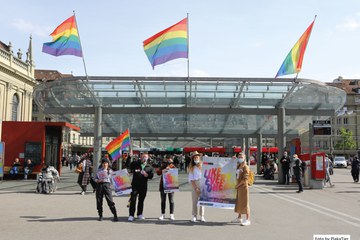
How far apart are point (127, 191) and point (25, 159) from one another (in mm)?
16641

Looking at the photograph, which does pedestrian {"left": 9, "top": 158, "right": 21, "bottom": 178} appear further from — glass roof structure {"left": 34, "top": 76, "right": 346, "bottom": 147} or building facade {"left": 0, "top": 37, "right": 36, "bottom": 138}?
building facade {"left": 0, "top": 37, "right": 36, "bottom": 138}

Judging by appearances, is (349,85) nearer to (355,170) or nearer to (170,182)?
(355,170)

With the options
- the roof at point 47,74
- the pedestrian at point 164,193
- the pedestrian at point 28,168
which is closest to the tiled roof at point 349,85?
the roof at point 47,74

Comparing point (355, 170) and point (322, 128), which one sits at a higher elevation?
point (322, 128)

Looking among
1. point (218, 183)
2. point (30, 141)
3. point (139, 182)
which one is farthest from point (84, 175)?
point (30, 141)

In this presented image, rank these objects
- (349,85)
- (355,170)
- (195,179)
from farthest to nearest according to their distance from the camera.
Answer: (349,85)
(355,170)
(195,179)

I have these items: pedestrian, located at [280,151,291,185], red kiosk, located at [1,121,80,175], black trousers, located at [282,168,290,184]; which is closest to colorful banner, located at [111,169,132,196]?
pedestrian, located at [280,151,291,185]

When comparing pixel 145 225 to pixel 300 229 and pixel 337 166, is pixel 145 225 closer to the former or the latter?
pixel 300 229

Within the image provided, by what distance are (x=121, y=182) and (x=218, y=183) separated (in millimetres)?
3000

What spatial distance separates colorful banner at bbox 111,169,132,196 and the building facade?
4290cm

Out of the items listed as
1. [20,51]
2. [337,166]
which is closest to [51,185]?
[20,51]

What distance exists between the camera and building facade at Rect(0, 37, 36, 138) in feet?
167

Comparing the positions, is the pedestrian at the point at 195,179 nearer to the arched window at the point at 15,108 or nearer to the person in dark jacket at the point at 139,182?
the person in dark jacket at the point at 139,182

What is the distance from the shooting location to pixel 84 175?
1712 centimetres
